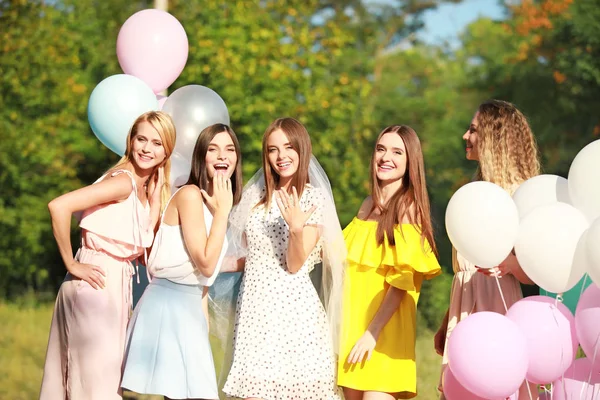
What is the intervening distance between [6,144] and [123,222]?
30.1 ft

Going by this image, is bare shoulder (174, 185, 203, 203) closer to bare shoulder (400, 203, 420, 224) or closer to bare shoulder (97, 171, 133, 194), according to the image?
bare shoulder (97, 171, 133, 194)

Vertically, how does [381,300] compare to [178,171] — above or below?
below

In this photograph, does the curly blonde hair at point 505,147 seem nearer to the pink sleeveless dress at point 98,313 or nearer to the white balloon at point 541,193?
the white balloon at point 541,193

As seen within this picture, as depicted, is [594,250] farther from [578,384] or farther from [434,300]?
[434,300]

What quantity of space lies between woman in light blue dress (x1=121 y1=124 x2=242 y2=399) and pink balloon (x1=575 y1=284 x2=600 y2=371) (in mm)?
1558

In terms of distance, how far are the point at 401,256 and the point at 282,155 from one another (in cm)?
73

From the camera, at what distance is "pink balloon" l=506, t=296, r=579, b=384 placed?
3535 mm

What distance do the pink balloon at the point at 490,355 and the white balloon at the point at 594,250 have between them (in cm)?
40

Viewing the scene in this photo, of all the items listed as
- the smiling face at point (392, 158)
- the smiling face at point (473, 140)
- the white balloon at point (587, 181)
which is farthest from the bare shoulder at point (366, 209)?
the white balloon at point (587, 181)

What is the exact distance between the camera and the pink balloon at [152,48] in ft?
16.2

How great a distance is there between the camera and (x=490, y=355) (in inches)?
135

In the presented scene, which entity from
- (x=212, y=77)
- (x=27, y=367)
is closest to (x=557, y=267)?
(x=27, y=367)

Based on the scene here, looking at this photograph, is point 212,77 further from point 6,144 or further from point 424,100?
point 424,100

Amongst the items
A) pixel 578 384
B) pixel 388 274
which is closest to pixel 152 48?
pixel 388 274
